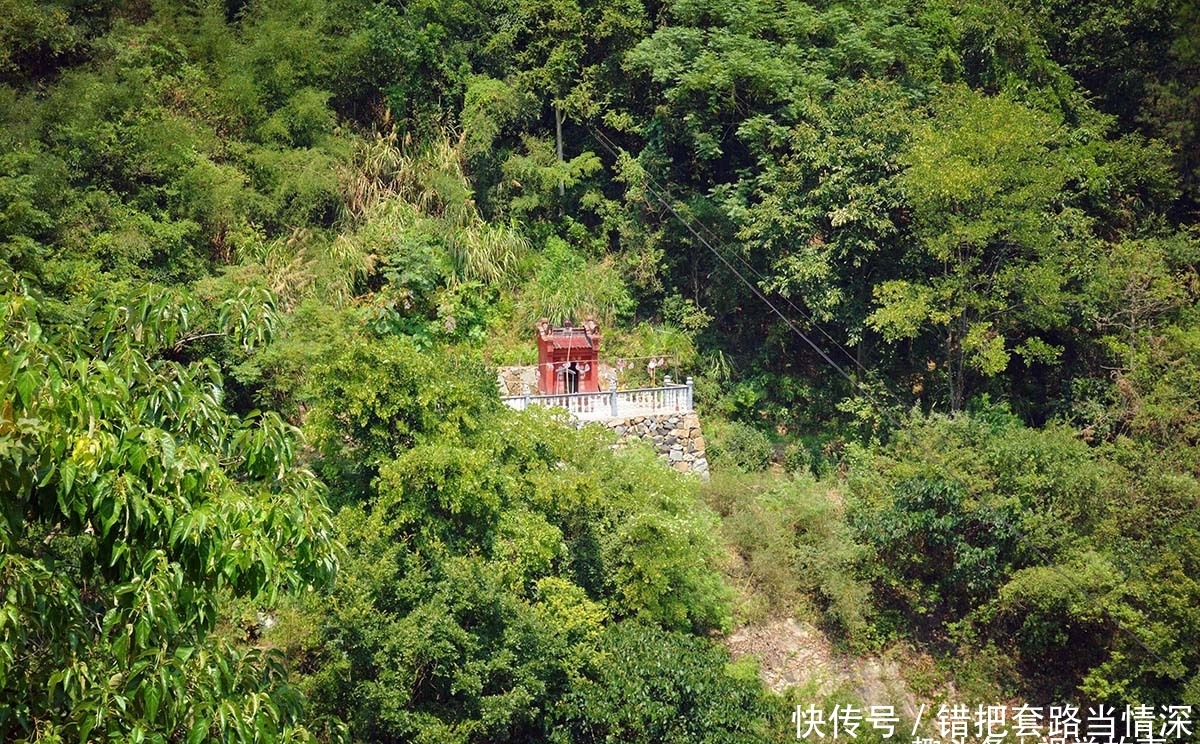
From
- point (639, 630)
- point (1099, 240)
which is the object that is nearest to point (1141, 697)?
point (639, 630)

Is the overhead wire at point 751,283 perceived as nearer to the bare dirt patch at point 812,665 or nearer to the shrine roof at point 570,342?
the shrine roof at point 570,342

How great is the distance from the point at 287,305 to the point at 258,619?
636 centimetres

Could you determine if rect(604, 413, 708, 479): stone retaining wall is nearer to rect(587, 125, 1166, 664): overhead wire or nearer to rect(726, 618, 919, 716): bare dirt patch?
rect(726, 618, 919, 716): bare dirt patch

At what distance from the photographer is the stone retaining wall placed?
17.0m

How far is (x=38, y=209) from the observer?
50.3 ft

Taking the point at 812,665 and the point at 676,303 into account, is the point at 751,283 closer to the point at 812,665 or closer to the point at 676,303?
the point at 676,303

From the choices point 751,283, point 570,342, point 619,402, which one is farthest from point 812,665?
point 751,283

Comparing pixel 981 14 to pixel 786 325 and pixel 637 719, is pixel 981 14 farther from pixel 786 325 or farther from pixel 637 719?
pixel 637 719

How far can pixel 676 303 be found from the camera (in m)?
20.2

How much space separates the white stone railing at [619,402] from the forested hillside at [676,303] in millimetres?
1206

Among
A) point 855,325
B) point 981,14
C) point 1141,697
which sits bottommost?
point 1141,697

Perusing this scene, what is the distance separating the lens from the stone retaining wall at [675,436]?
17047mm

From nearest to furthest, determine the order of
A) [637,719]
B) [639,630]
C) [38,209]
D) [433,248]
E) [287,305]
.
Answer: [637,719] < [639,630] < [38,209] < [287,305] < [433,248]

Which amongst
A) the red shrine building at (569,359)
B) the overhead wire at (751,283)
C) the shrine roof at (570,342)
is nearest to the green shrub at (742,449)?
the overhead wire at (751,283)
